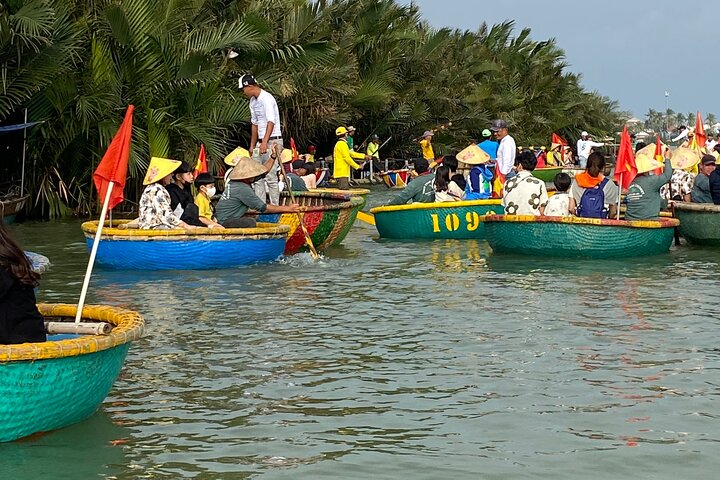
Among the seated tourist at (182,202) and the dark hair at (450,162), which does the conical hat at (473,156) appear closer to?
the dark hair at (450,162)

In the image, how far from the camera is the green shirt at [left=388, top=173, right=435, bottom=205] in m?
19.4

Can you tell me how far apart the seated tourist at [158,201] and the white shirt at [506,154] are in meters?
6.64

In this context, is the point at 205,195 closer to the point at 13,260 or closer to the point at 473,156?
the point at 473,156

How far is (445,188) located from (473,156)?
1.04m

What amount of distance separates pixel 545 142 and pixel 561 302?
137 feet

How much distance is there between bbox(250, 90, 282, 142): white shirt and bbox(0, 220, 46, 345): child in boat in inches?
384

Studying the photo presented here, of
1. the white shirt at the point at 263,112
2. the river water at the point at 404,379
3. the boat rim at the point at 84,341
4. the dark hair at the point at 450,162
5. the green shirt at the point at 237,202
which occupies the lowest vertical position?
the river water at the point at 404,379

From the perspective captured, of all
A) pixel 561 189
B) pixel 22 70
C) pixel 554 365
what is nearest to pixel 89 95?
pixel 22 70

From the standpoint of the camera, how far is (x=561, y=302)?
492 inches

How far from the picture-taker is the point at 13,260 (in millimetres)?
6961

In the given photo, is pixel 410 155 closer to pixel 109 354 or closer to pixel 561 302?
pixel 561 302

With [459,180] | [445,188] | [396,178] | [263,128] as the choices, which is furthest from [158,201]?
[396,178]

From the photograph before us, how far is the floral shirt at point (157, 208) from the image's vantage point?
14844mm

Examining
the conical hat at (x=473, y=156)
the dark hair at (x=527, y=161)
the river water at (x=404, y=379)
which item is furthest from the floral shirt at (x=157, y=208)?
the conical hat at (x=473, y=156)
